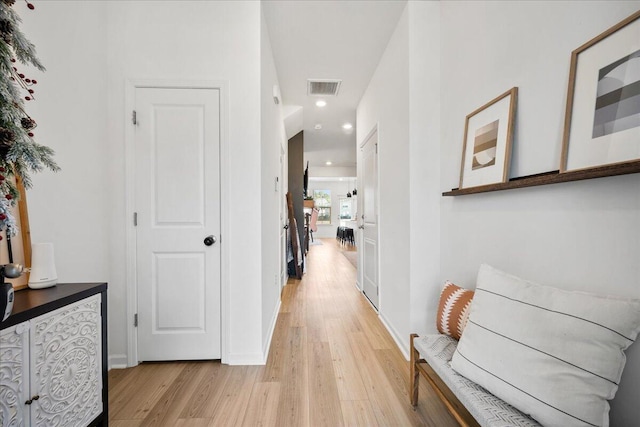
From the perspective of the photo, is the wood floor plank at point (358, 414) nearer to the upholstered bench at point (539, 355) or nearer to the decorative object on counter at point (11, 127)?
the upholstered bench at point (539, 355)

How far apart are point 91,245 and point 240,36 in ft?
6.15

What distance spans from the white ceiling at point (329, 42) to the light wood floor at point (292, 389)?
2822 millimetres

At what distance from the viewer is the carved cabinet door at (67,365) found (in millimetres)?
1054

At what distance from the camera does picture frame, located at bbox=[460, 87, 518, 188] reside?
146 centimetres

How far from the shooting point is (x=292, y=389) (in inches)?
70.5

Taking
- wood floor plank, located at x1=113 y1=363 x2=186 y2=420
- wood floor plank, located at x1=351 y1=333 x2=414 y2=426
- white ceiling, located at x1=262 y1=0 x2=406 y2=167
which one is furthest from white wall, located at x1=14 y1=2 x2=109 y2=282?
wood floor plank, located at x1=351 y1=333 x2=414 y2=426

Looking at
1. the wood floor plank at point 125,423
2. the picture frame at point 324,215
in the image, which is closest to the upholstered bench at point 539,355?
the wood floor plank at point 125,423

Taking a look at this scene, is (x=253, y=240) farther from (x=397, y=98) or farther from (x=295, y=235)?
(x=295, y=235)

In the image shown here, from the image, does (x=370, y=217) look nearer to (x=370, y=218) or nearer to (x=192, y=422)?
(x=370, y=218)

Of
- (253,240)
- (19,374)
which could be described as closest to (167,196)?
(253,240)

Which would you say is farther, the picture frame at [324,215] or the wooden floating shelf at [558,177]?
the picture frame at [324,215]

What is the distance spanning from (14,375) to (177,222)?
124 cm

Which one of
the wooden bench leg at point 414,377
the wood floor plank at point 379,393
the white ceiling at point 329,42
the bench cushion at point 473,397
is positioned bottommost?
the wood floor plank at point 379,393

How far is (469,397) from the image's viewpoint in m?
1.09
